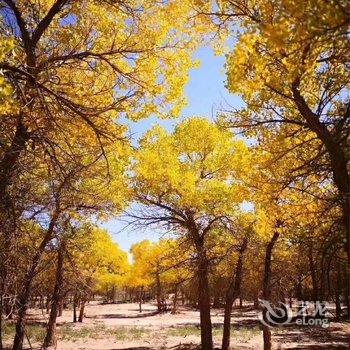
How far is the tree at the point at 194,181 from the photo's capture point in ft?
40.6

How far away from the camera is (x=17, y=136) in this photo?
19.2 feet

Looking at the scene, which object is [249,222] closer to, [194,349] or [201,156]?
[201,156]

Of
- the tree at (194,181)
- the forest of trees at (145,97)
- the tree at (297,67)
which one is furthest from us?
→ the tree at (194,181)

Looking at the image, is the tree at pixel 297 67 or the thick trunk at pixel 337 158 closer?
the tree at pixel 297 67

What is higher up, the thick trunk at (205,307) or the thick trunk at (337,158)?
the thick trunk at (337,158)

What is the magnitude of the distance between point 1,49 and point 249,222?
37.3 ft

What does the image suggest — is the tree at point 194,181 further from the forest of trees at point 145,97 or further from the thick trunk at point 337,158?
the thick trunk at point 337,158

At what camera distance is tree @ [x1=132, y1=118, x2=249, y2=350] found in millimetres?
12383

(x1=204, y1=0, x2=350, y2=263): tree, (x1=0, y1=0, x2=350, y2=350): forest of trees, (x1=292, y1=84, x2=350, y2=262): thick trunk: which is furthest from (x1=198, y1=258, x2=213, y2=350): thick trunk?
(x1=292, y1=84, x2=350, y2=262): thick trunk

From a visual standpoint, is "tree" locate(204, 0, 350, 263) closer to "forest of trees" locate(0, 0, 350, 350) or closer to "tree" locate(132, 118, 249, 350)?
"forest of trees" locate(0, 0, 350, 350)

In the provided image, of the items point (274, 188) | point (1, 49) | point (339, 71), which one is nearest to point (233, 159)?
point (274, 188)

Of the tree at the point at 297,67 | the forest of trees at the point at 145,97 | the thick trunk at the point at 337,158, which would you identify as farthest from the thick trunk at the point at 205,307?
the thick trunk at the point at 337,158

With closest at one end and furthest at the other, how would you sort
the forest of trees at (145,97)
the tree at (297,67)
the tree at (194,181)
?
the tree at (297,67)
the forest of trees at (145,97)
the tree at (194,181)

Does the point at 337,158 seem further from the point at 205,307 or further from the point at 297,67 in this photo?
the point at 205,307
